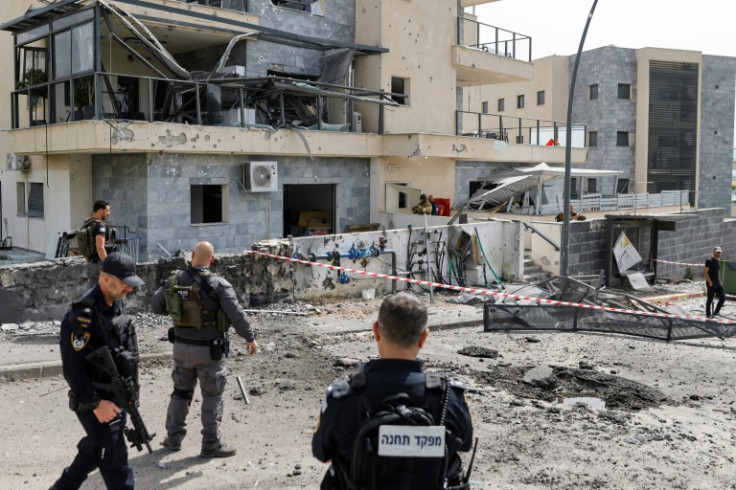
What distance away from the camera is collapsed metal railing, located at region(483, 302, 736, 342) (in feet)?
36.3

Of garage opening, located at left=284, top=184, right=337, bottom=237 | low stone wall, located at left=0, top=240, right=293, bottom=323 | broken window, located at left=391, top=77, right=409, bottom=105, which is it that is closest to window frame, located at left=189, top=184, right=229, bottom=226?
garage opening, located at left=284, top=184, right=337, bottom=237

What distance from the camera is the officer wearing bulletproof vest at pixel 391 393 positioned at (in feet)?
9.84

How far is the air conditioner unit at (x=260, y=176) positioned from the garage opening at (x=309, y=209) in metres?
Result: 2.96

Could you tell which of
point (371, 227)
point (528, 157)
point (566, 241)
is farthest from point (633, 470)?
point (528, 157)

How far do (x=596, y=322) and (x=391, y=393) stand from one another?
9343 mm

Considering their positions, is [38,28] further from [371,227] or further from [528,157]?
[528,157]

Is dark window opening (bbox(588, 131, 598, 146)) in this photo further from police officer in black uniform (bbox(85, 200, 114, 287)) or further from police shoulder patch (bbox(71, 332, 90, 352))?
police shoulder patch (bbox(71, 332, 90, 352))

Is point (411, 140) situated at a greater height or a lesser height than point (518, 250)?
greater

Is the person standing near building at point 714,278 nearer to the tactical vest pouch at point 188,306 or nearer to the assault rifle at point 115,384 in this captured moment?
the tactical vest pouch at point 188,306

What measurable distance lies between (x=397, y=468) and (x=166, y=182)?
1427 centimetres

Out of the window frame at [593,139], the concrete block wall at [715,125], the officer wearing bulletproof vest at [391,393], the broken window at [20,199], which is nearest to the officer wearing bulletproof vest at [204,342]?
the officer wearing bulletproof vest at [391,393]

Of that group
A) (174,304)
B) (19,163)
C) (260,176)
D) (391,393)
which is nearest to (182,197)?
(260,176)

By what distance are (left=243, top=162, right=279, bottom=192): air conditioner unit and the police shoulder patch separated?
13341 mm

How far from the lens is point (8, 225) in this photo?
68.0ft
